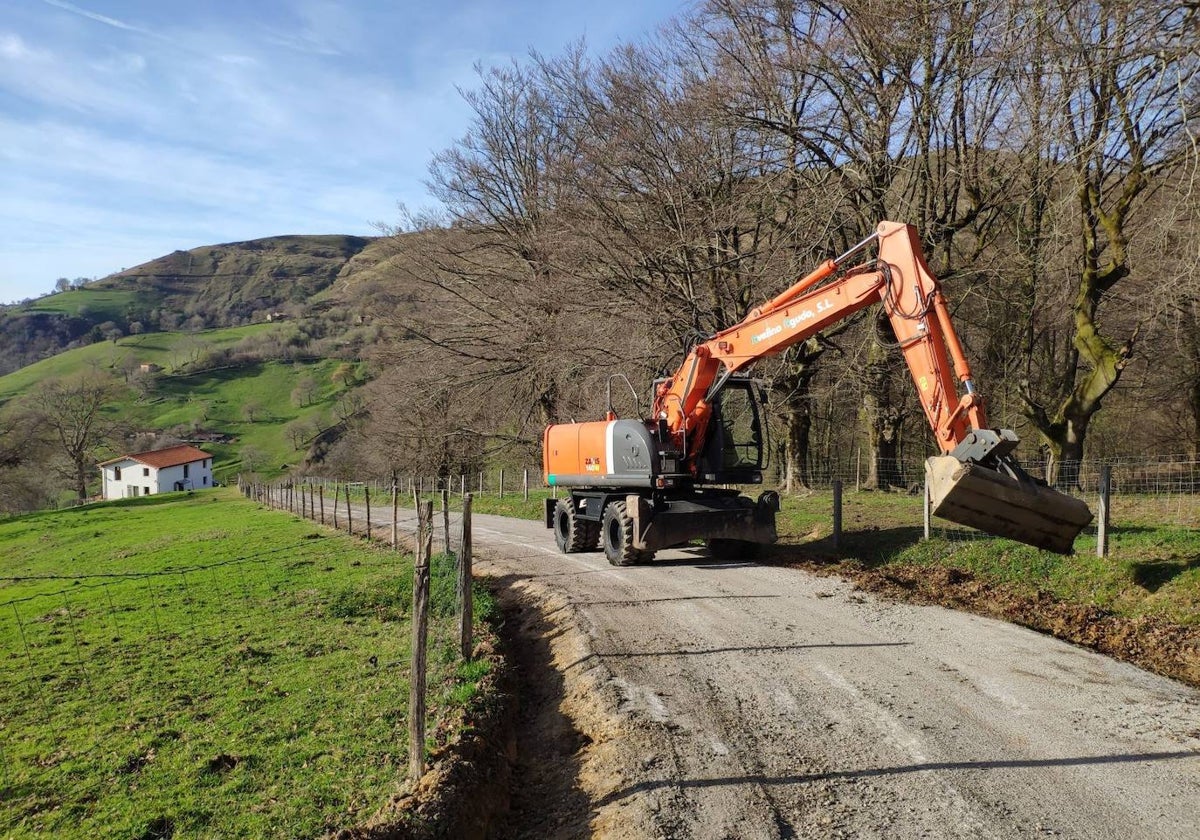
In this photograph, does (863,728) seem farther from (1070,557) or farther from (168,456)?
(168,456)

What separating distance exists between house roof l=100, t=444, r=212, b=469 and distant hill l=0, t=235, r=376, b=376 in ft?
154

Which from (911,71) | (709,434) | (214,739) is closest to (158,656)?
(214,739)

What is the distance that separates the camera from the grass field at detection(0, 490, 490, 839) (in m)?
5.71

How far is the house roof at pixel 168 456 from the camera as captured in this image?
82.9 metres

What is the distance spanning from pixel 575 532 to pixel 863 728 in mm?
9964

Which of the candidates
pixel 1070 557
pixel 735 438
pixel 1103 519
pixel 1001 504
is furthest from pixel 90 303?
pixel 1001 504

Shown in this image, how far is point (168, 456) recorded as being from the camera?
83.9 metres

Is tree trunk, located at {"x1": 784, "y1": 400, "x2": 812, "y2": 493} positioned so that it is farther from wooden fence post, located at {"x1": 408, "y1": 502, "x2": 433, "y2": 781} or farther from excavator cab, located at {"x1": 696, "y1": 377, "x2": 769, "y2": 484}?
wooden fence post, located at {"x1": 408, "y1": 502, "x2": 433, "y2": 781}

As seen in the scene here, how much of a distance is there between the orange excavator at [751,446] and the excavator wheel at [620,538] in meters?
0.03

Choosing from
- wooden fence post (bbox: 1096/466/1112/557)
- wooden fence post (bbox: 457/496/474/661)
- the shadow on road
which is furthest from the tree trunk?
the shadow on road

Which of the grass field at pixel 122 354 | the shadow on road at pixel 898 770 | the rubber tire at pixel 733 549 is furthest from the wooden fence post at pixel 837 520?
the grass field at pixel 122 354

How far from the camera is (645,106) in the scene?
19.3 meters

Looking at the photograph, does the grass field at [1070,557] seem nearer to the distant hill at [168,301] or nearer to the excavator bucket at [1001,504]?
the excavator bucket at [1001,504]

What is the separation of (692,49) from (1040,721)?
17.9m
